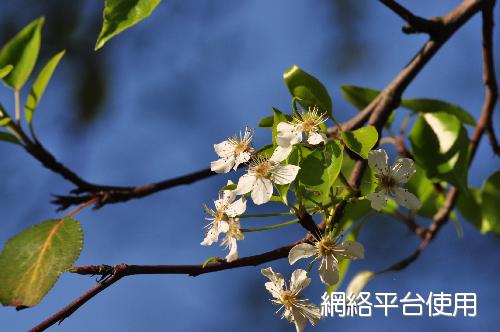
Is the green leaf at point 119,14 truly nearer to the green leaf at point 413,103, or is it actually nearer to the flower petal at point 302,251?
the flower petal at point 302,251

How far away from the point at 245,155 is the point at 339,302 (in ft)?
1.57

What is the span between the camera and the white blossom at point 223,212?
70cm

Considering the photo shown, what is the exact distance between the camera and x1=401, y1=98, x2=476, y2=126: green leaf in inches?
41.9

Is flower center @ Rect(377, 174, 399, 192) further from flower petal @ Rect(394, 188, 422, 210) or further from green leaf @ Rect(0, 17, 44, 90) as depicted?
green leaf @ Rect(0, 17, 44, 90)

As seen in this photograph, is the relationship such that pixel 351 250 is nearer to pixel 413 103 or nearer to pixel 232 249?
pixel 232 249

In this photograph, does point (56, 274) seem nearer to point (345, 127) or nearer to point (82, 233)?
point (82, 233)

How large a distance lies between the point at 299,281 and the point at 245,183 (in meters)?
0.12

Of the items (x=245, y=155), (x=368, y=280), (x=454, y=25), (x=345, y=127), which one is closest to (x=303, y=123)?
(x=245, y=155)

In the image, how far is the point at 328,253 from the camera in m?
0.68

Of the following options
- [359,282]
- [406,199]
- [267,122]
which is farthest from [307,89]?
[359,282]

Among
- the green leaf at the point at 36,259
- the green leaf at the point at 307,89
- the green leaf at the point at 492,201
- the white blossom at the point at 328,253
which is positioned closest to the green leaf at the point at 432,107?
the green leaf at the point at 492,201

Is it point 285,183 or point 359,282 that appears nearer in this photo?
point 285,183

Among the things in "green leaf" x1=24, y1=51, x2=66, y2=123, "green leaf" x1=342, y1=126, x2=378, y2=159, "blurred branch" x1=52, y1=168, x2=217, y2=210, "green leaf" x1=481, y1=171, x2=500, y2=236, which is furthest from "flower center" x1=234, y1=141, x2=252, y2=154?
"green leaf" x1=481, y1=171, x2=500, y2=236

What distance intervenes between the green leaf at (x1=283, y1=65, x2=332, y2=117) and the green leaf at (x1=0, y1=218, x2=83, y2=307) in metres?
0.28
